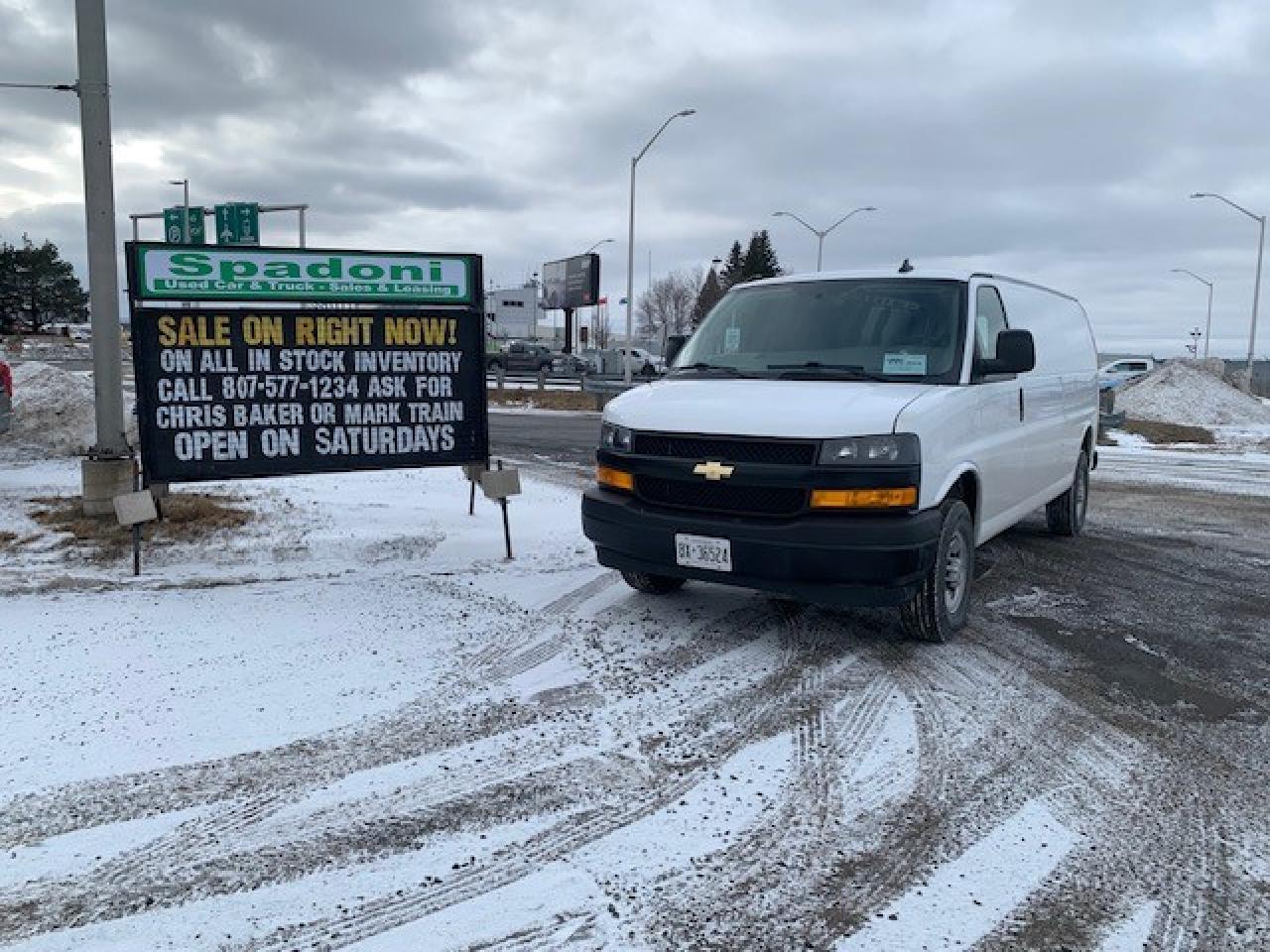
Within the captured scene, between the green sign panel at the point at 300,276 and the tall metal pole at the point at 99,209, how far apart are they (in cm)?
165

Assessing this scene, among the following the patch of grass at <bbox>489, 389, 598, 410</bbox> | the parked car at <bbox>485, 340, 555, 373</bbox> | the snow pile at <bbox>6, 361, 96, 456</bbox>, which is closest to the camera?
the snow pile at <bbox>6, 361, 96, 456</bbox>

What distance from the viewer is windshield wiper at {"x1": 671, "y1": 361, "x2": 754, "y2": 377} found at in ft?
19.3

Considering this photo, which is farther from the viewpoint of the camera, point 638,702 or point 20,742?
point 638,702

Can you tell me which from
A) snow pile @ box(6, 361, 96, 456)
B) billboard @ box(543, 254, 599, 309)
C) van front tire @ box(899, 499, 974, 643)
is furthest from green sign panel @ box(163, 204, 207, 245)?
billboard @ box(543, 254, 599, 309)

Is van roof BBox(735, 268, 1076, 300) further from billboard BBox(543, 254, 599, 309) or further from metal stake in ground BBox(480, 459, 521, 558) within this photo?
billboard BBox(543, 254, 599, 309)

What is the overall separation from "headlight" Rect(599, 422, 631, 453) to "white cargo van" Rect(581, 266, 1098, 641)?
0.04ft

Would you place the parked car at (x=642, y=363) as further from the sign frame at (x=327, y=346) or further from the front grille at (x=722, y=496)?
the front grille at (x=722, y=496)

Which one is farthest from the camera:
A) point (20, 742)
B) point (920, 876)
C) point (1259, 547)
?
point (1259, 547)

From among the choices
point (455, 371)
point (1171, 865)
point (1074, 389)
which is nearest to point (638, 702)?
point (1171, 865)

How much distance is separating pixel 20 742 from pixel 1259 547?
9481 millimetres

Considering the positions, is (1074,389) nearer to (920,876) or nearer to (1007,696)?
(1007,696)

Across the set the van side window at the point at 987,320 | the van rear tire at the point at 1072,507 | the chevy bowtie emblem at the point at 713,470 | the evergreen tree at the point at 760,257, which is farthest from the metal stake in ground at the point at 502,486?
the evergreen tree at the point at 760,257

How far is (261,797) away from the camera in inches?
141

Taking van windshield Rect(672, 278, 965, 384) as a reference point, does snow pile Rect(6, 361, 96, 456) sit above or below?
below
